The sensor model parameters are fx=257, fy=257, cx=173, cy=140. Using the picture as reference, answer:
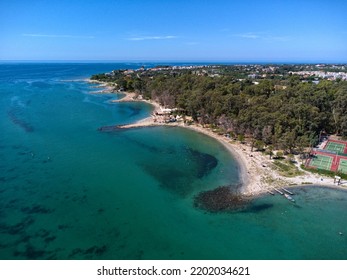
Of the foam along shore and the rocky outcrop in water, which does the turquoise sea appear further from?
the foam along shore

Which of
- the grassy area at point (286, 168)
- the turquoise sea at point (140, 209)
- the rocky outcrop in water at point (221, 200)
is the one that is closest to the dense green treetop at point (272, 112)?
the grassy area at point (286, 168)

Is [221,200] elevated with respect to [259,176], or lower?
lower

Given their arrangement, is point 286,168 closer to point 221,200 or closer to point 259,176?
point 259,176

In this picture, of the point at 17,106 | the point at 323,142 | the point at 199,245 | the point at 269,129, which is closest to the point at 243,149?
the point at 269,129

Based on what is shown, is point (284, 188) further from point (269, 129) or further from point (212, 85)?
point (212, 85)

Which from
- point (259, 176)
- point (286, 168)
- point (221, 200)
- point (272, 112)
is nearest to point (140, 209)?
point (221, 200)

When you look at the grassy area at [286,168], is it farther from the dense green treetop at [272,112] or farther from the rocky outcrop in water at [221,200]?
the rocky outcrop in water at [221,200]
